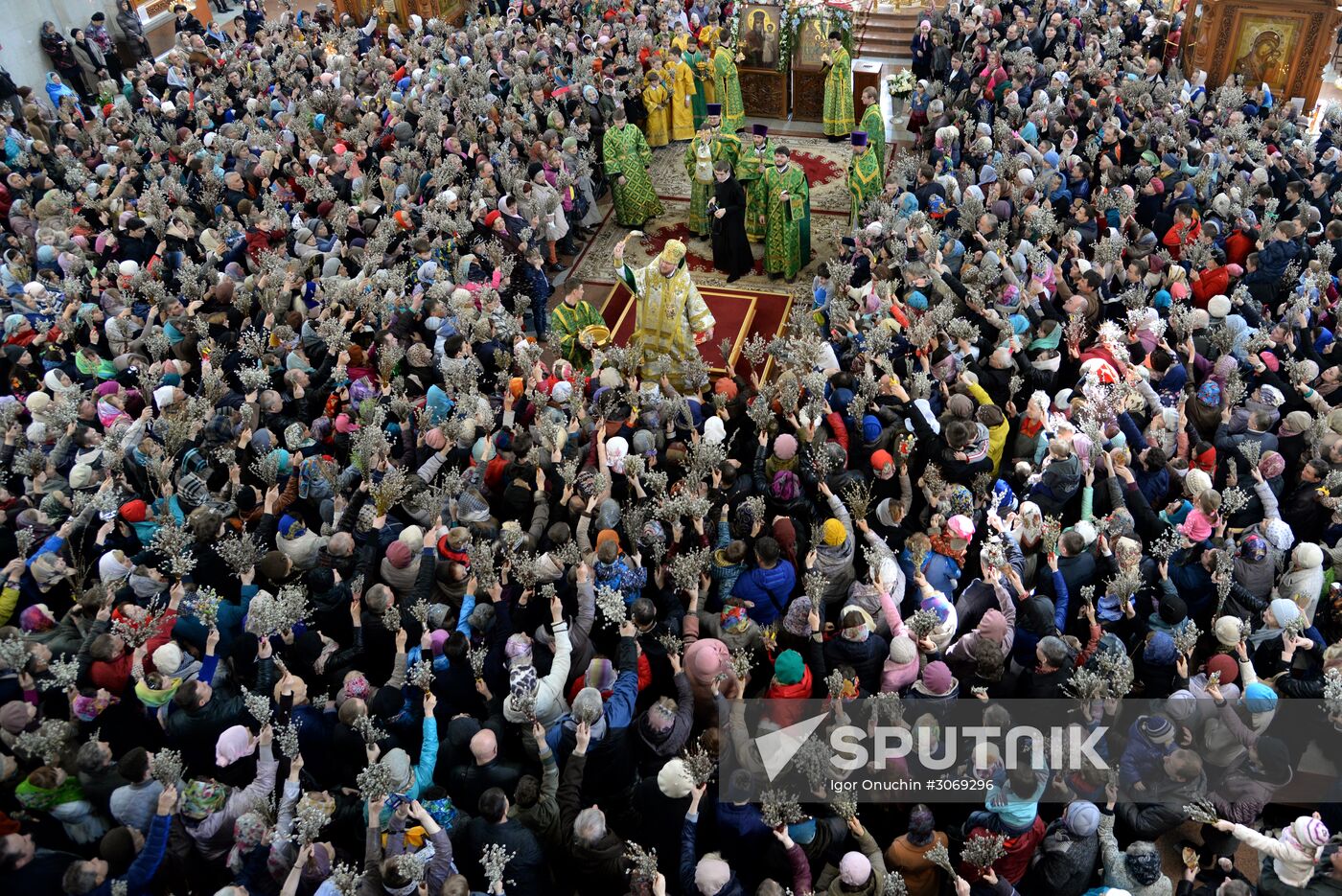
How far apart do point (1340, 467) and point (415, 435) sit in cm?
754

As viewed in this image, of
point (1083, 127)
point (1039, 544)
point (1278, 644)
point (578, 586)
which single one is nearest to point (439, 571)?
point (578, 586)

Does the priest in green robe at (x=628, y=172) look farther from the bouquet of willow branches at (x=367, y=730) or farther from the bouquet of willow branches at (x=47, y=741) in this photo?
the bouquet of willow branches at (x=47, y=741)

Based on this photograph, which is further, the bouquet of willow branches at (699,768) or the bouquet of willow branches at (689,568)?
the bouquet of willow branches at (689,568)

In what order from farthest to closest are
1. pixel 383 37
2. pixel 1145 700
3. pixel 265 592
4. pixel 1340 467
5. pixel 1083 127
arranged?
→ pixel 383 37 → pixel 1083 127 → pixel 1340 467 → pixel 265 592 → pixel 1145 700

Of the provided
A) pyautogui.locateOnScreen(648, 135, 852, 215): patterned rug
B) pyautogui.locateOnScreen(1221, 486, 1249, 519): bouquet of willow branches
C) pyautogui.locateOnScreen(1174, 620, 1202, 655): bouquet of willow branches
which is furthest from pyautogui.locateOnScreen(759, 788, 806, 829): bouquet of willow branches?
pyautogui.locateOnScreen(648, 135, 852, 215): patterned rug

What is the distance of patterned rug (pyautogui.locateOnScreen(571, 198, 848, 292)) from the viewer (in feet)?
45.2

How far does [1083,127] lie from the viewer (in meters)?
13.4

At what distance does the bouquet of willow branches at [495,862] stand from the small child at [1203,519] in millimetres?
5142

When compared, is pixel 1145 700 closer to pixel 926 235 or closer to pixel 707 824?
pixel 707 824

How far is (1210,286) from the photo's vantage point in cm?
977

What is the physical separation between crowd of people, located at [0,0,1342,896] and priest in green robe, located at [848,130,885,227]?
35 centimetres

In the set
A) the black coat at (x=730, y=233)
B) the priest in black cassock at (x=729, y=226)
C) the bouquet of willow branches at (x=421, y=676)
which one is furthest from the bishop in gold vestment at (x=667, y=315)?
the bouquet of willow branches at (x=421, y=676)

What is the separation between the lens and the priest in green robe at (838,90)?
16.4 meters

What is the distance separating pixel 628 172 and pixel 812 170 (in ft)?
11.9
